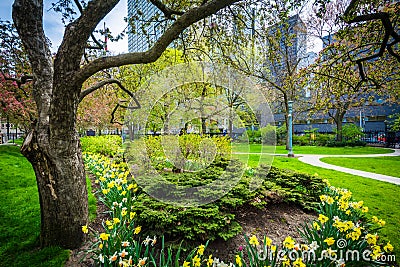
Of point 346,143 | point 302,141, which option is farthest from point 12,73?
point 346,143

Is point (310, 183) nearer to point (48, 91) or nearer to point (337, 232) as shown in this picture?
point (337, 232)

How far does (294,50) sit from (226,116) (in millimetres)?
12563

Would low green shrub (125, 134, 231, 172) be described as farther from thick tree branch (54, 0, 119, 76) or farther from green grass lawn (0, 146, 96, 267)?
thick tree branch (54, 0, 119, 76)

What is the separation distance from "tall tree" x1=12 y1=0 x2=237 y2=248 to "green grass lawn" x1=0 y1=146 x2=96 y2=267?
0.62 feet

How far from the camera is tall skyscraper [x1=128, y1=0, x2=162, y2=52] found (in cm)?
430

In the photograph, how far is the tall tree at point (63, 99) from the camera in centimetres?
235

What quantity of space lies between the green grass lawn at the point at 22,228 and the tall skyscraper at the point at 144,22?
11.7 ft

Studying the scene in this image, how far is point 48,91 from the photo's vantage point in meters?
2.71

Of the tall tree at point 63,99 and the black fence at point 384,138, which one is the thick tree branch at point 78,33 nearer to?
the tall tree at point 63,99

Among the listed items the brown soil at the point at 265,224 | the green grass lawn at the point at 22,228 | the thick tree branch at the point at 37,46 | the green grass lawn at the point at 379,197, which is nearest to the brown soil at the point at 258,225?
the brown soil at the point at 265,224

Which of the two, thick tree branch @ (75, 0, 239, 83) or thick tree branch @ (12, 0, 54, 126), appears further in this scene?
thick tree branch @ (12, 0, 54, 126)

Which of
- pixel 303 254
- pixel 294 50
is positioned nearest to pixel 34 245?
pixel 303 254

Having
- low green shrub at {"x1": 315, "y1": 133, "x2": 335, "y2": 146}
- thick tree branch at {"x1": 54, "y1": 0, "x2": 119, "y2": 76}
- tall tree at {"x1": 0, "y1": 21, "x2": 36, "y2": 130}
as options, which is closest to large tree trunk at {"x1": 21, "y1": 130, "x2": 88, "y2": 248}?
thick tree branch at {"x1": 54, "y1": 0, "x2": 119, "y2": 76}

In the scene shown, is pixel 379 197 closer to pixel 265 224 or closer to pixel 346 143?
pixel 265 224
